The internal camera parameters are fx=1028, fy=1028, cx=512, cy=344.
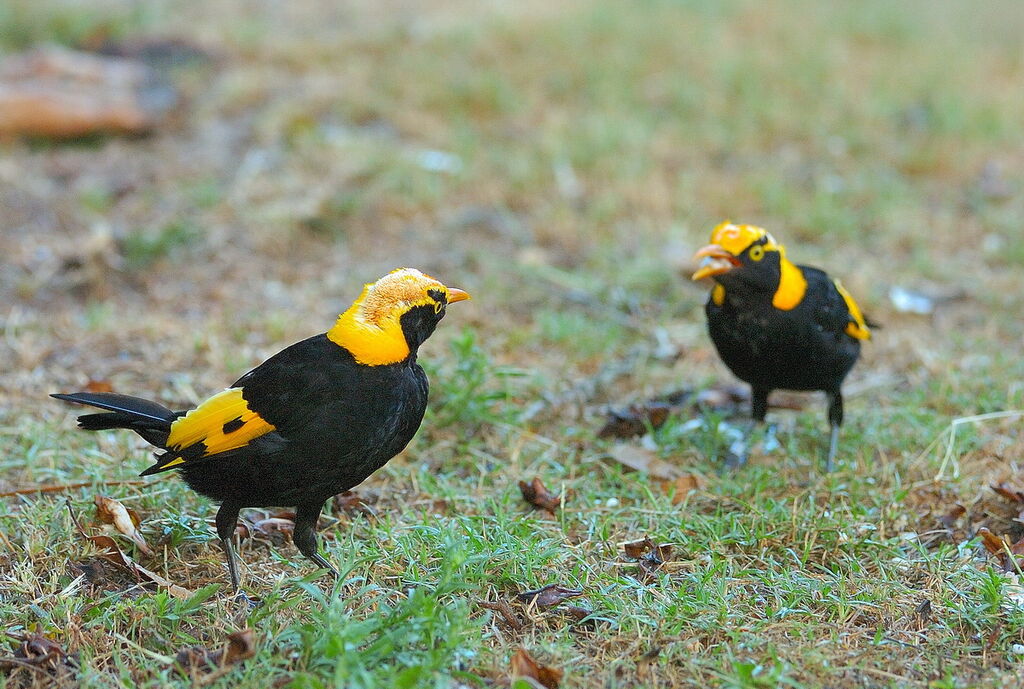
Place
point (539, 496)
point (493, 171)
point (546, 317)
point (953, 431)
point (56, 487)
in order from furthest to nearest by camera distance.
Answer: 1. point (493, 171)
2. point (546, 317)
3. point (953, 431)
4. point (539, 496)
5. point (56, 487)

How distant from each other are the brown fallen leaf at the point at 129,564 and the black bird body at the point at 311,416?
18cm

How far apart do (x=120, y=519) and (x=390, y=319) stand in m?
1.13

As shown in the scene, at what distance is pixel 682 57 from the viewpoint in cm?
841

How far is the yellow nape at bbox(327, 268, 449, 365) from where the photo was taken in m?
2.95

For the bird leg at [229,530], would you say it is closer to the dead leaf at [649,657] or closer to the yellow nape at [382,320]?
the yellow nape at [382,320]

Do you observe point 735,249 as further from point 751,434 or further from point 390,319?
point 390,319

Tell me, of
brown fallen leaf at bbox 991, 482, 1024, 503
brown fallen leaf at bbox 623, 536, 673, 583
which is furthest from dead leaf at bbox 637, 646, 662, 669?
brown fallen leaf at bbox 991, 482, 1024, 503

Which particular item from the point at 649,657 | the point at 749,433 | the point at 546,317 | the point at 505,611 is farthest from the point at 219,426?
the point at 546,317

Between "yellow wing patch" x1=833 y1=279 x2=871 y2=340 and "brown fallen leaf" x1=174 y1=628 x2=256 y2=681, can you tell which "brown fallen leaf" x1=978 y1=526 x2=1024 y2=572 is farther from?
"brown fallen leaf" x1=174 y1=628 x2=256 y2=681

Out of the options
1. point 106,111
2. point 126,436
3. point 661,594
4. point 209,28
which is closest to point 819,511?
point 661,594

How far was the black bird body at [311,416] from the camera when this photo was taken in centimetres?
288

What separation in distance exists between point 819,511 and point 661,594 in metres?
0.83

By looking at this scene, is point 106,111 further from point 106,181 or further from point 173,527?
point 173,527

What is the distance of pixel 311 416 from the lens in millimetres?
2867
